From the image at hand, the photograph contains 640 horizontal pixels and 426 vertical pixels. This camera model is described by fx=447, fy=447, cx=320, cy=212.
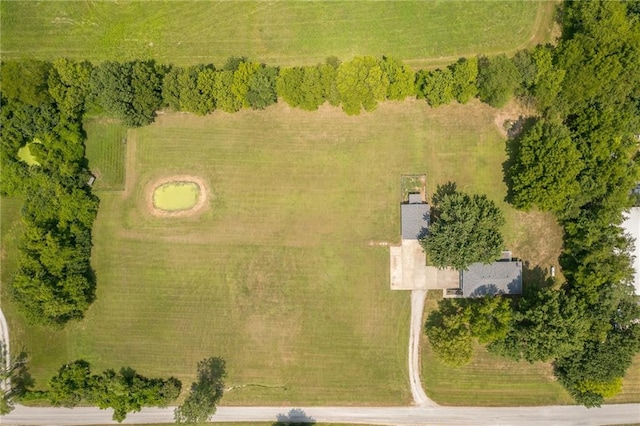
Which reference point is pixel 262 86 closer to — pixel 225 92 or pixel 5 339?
pixel 225 92

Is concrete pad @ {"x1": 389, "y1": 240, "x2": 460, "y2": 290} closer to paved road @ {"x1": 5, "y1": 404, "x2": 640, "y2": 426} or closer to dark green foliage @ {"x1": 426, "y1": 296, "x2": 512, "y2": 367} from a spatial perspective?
dark green foliage @ {"x1": 426, "y1": 296, "x2": 512, "y2": 367}

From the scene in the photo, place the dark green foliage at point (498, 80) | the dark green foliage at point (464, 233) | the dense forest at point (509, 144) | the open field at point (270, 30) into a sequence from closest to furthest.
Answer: the dense forest at point (509, 144)
the dark green foliage at point (464, 233)
the dark green foliage at point (498, 80)
the open field at point (270, 30)

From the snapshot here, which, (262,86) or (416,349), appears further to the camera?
(416,349)

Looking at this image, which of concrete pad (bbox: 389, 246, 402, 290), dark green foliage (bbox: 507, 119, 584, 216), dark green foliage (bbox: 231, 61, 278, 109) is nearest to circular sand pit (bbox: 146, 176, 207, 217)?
dark green foliage (bbox: 231, 61, 278, 109)

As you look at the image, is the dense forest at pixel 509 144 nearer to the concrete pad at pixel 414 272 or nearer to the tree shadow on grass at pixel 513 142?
the tree shadow on grass at pixel 513 142

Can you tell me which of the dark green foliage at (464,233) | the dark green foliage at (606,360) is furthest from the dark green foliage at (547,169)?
the dark green foliage at (606,360)

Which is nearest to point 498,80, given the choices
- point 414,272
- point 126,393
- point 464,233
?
point 464,233

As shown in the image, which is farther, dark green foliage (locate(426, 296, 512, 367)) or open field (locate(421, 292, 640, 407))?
open field (locate(421, 292, 640, 407))
